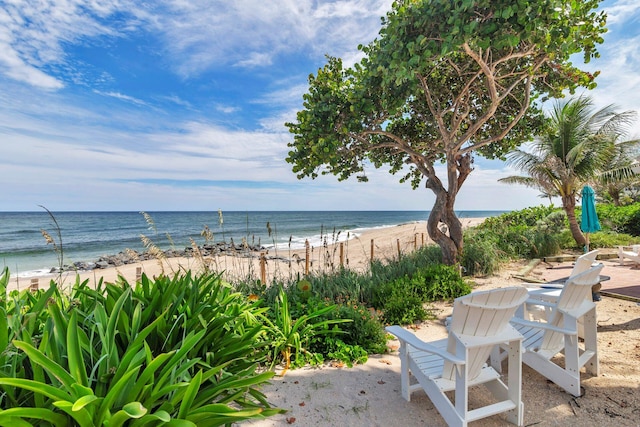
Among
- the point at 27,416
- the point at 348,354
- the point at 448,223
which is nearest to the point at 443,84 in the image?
the point at 448,223

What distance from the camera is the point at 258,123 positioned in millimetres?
11367

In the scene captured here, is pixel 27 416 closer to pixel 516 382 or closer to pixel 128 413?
pixel 128 413

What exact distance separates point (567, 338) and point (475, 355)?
3.70ft

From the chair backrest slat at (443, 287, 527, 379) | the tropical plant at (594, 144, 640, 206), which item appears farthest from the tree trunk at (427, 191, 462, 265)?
the tropical plant at (594, 144, 640, 206)

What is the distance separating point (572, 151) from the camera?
9750mm

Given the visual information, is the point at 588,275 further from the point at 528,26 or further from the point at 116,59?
the point at 116,59

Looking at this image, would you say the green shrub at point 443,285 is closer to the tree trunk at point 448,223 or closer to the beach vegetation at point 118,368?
the tree trunk at point 448,223

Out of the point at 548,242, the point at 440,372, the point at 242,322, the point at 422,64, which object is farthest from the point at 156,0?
the point at 548,242

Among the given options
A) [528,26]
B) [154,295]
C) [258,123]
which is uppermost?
[258,123]

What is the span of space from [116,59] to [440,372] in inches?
357

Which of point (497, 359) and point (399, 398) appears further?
point (497, 359)

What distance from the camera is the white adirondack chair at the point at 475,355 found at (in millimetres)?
2070

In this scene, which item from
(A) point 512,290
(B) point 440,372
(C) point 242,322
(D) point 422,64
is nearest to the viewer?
(A) point 512,290

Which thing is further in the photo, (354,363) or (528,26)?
(528,26)
